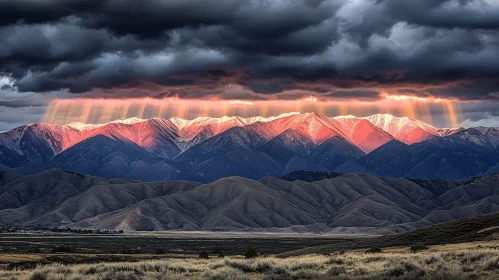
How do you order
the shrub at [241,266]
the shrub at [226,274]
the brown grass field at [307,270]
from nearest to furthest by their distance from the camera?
1. the brown grass field at [307,270]
2. the shrub at [226,274]
3. the shrub at [241,266]

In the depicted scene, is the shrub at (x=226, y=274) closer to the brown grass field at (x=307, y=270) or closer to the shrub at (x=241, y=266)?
the brown grass field at (x=307, y=270)

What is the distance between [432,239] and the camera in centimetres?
9400

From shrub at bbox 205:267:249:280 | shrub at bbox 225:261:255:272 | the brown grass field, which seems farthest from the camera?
shrub at bbox 225:261:255:272

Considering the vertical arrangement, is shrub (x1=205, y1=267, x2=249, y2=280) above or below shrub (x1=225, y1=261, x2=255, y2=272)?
above

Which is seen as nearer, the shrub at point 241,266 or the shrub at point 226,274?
the shrub at point 226,274

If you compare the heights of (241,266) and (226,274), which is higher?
(226,274)

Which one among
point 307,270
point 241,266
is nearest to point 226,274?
point 241,266

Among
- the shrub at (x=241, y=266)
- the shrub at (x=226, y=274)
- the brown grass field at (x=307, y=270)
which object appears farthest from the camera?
the shrub at (x=241, y=266)

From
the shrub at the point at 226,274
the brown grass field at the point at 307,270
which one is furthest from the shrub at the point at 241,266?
the shrub at the point at 226,274

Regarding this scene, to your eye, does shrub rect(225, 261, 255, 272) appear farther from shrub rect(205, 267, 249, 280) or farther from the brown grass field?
shrub rect(205, 267, 249, 280)

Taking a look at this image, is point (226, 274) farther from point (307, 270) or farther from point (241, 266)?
point (307, 270)

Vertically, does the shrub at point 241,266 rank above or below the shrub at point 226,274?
below

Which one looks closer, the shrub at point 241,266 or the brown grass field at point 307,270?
the brown grass field at point 307,270

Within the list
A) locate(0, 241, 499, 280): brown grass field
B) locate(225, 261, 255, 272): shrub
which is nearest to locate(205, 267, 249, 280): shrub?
locate(0, 241, 499, 280): brown grass field
